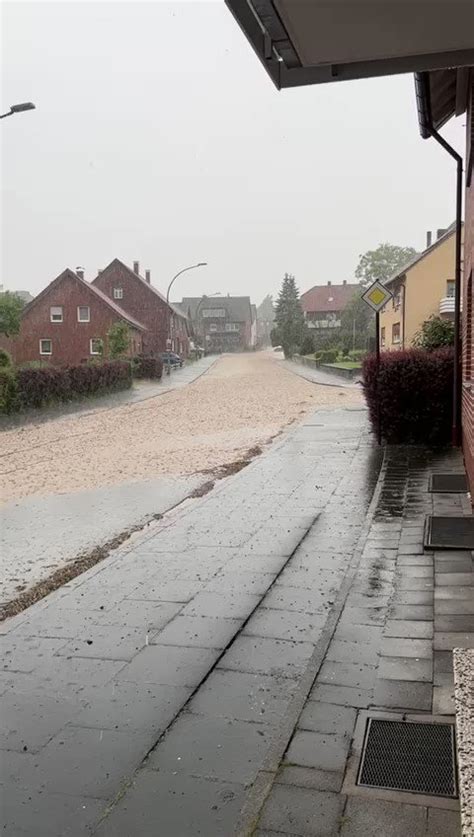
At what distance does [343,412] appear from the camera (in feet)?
63.3

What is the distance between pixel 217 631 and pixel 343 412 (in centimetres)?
1570

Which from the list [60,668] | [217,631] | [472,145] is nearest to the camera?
[60,668]

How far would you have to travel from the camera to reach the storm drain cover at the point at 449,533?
5490 millimetres

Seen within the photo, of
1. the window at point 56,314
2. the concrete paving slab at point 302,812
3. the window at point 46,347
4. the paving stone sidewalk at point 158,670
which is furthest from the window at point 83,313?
the concrete paving slab at point 302,812

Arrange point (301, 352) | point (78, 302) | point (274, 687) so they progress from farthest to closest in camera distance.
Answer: point (301, 352)
point (78, 302)
point (274, 687)

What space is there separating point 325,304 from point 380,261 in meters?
27.4

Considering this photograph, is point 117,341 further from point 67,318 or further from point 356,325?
point 356,325

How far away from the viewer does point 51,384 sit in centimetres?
2411

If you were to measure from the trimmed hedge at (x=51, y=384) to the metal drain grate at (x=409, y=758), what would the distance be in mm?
19881

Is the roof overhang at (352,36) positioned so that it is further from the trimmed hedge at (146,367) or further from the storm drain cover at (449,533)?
the trimmed hedge at (146,367)

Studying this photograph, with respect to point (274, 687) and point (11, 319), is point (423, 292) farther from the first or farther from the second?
point (274, 687)

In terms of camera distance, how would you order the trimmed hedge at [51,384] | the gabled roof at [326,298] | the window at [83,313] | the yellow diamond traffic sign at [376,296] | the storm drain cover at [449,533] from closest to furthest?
the storm drain cover at [449,533] → the yellow diamond traffic sign at [376,296] → the trimmed hedge at [51,384] → the window at [83,313] → the gabled roof at [326,298]

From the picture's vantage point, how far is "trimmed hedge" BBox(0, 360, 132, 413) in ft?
70.6

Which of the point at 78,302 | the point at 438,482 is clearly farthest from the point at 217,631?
the point at 78,302
